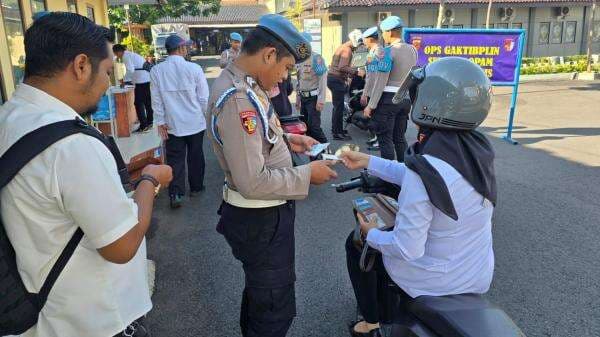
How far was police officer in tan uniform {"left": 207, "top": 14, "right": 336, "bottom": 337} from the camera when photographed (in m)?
2.00

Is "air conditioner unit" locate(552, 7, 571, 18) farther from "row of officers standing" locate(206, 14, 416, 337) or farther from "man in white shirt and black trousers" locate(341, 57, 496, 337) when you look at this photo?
"man in white shirt and black trousers" locate(341, 57, 496, 337)

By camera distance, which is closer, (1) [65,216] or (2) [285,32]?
(1) [65,216]

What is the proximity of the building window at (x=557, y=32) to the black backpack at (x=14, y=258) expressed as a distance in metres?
30.0

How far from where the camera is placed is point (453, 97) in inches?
76.2

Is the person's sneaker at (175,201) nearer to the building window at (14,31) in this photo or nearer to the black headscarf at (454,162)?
the building window at (14,31)

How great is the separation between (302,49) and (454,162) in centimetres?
84

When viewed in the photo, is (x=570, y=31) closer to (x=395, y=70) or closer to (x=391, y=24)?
(x=391, y=24)

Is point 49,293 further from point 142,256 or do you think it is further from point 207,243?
point 207,243

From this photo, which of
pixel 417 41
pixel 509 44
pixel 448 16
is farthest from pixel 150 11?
pixel 509 44

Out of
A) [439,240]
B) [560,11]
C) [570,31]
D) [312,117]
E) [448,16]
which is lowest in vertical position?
[312,117]

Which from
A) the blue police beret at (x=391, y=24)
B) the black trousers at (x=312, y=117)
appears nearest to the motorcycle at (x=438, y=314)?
the blue police beret at (x=391, y=24)

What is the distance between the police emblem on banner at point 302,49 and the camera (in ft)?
6.84

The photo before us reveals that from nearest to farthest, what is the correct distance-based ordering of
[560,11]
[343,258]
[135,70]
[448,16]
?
[343,258], [135,70], [448,16], [560,11]

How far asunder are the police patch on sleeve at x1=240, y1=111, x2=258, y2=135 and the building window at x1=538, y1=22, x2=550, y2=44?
28759 millimetres
